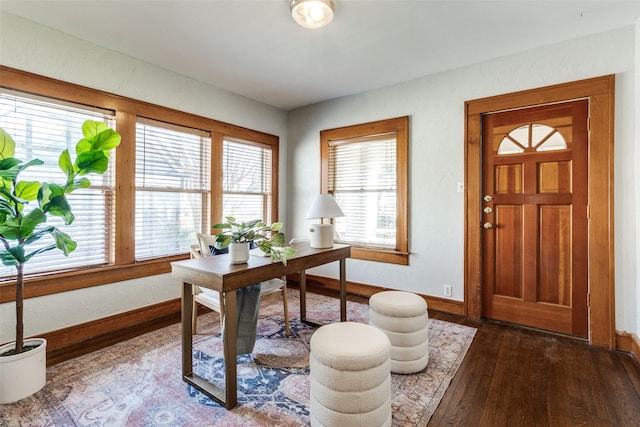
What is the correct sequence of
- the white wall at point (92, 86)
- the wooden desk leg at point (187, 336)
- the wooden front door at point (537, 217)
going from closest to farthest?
the wooden desk leg at point (187, 336)
the white wall at point (92, 86)
the wooden front door at point (537, 217)

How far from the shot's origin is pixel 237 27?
2400 mm

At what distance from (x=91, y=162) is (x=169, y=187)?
1.22 metres

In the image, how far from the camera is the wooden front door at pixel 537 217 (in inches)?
103

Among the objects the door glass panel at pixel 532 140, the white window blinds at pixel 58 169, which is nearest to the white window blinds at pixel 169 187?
the white window blinds at pixel 58 169

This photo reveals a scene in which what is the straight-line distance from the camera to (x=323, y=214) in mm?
2439

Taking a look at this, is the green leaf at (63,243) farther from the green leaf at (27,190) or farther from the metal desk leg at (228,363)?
the metal desk leg at (228,363)

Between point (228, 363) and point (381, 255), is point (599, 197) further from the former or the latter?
point (228, 363)

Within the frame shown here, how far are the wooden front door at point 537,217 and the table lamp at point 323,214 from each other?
163 cm

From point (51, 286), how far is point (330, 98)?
3.55 meters

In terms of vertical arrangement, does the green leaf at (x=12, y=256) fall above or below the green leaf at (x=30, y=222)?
A: below

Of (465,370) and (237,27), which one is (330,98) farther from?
(465,370)

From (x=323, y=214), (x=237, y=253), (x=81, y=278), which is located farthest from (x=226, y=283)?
(x=81, y=278)

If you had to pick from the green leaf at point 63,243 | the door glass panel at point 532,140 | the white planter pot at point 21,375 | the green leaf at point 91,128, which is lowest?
→ the white planter pot at point 21,375

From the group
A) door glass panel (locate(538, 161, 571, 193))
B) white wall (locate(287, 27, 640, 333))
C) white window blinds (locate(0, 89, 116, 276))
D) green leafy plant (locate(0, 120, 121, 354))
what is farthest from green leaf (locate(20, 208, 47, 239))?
door glass panel (locate(538, 161, 571, 193))
